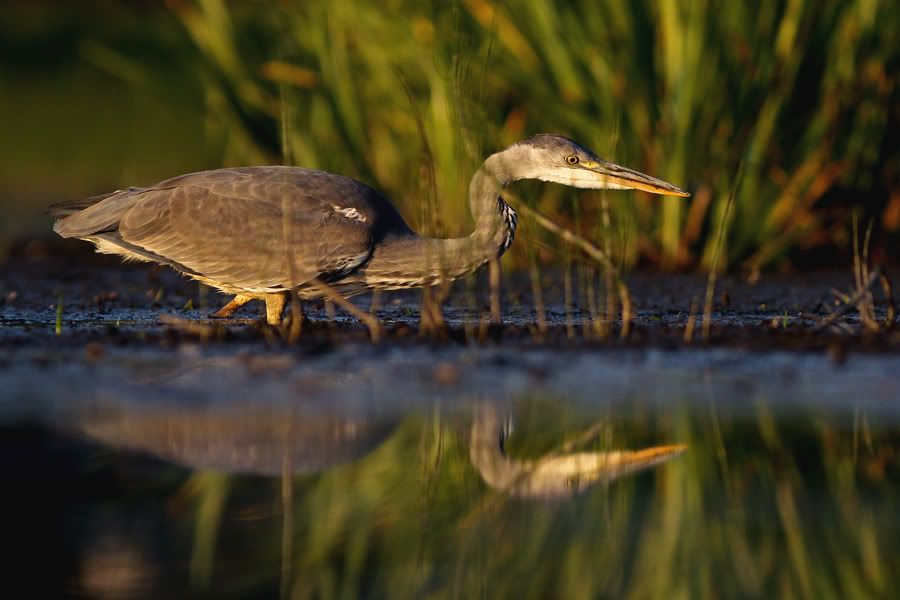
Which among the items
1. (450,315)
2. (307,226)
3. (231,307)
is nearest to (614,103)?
(450,315)

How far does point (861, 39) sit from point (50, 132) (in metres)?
16.7

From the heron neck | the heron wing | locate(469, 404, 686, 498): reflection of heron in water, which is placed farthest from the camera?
the heron neck

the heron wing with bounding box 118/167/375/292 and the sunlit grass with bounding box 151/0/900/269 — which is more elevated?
the sunlit grass with bounding box 151/0/900/269

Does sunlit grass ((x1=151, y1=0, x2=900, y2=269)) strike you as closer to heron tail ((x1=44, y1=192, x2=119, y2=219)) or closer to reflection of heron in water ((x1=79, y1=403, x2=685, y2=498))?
heron tail ((x1=44, y1=192, x2=119, y2=219))

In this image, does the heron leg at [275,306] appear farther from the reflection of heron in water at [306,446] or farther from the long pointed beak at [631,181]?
the reflection of heron in water at [306,446]

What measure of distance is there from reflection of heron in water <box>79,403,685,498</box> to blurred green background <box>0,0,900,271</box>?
248 centimetres

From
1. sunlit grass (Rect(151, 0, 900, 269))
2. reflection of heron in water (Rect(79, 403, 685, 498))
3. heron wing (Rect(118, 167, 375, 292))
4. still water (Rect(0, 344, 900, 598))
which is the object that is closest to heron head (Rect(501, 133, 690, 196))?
sunlit grass (Rect(151, 0, 900, 269))

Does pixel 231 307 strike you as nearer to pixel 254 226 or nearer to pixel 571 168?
pixel 254 226

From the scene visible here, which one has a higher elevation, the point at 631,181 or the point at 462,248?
the point at 631,181

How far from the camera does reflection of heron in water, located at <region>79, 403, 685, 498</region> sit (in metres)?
4.75

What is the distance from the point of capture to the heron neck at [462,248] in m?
7.77

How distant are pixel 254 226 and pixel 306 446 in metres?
3.08

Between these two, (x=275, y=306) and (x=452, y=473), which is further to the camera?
(x=275, y=306)

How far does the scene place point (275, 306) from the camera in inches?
315
